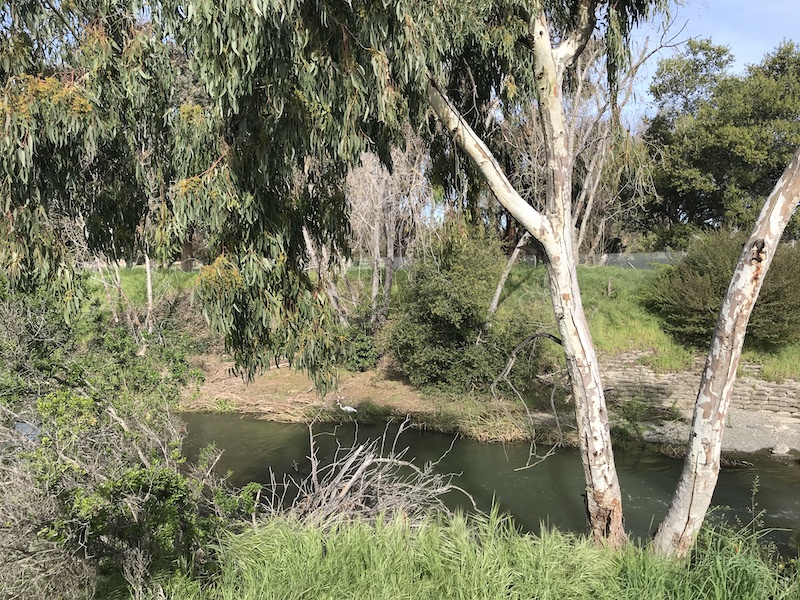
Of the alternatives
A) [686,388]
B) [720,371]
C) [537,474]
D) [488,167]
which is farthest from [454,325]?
[720,371]

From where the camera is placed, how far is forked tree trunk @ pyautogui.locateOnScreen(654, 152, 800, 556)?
3.95 m

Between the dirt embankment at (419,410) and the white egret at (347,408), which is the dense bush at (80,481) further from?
Answer: the white egret at (347,408)

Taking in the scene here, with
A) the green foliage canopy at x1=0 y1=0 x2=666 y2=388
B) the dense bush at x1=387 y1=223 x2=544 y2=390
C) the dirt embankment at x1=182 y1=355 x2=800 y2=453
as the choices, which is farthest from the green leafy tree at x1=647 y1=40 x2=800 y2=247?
the green foliage canopy at x1=0 y1=0 x2=666 y2=388

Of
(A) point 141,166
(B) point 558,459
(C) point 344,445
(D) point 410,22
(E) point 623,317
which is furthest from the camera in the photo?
(E) point 623,317

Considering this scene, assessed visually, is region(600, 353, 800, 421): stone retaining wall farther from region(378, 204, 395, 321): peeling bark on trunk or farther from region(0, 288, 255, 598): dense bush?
region(0, 288, 255, 598): dense bush

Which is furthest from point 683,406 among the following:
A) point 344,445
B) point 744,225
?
point 744,225

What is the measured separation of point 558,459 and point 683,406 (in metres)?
3.94

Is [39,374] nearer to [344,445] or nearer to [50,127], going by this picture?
[50,127]

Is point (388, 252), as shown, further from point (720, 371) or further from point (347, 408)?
point (720, 371)

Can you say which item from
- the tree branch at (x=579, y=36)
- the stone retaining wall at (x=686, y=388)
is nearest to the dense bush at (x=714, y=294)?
the stone retaining wall at (x=686, y=388)

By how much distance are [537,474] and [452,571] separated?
601 cm

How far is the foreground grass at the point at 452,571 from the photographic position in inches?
125

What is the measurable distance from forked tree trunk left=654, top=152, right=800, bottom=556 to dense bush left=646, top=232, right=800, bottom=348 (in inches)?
375

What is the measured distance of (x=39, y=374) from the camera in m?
4.43
